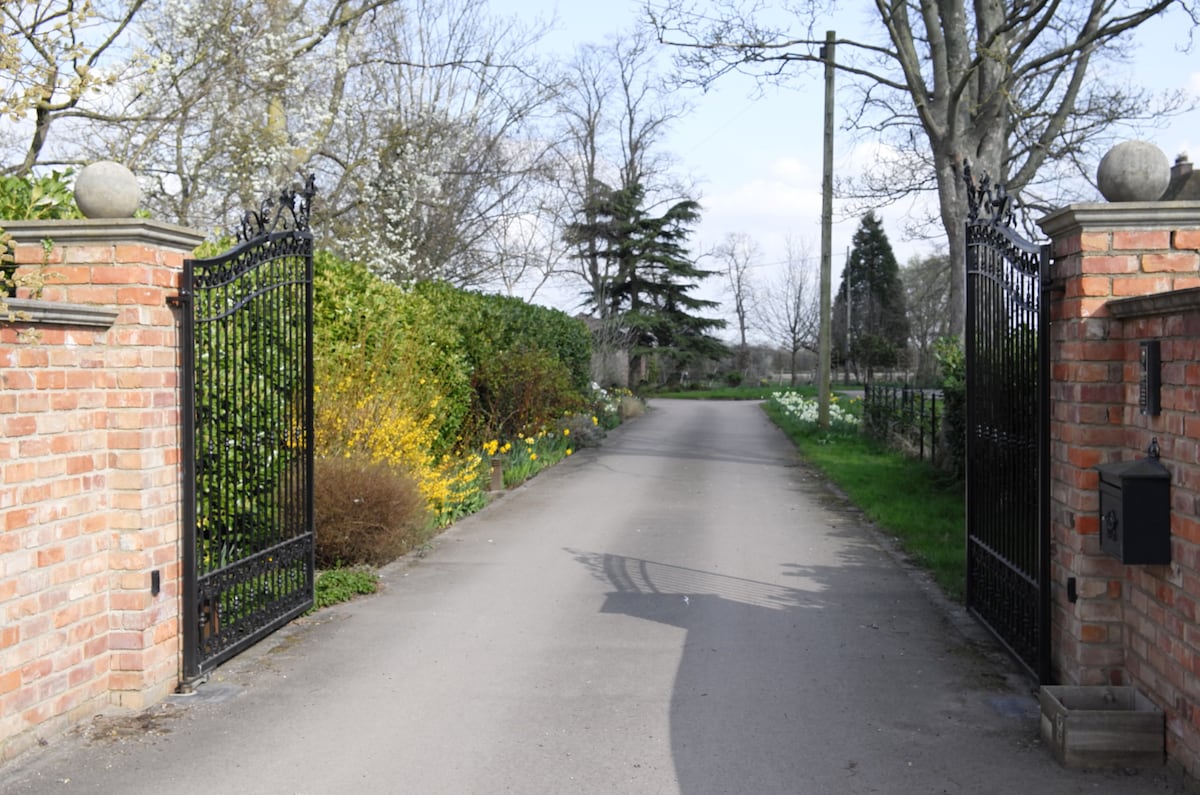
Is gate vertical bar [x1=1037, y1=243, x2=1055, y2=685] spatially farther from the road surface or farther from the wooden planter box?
the wooden planter box

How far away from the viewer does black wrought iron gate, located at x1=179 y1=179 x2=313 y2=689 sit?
5.73 m

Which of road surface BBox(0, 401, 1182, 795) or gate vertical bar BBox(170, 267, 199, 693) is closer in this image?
road surface BBox(0, 401, 1182, 795)

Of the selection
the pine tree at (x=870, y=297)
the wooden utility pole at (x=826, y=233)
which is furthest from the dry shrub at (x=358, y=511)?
the pine tree at (x=870, y=297)

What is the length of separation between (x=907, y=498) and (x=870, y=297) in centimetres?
5477

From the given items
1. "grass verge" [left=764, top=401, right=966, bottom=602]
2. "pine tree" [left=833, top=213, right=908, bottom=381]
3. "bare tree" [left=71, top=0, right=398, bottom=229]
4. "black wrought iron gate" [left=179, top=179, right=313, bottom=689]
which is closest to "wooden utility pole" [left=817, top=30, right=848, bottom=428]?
"grass verge" [left=764, top=401, right=966, bottom=602]

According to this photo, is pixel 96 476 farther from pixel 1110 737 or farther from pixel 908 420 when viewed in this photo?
pixel 908 420

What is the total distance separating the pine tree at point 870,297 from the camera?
63.8 m

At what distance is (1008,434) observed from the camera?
6227 mm

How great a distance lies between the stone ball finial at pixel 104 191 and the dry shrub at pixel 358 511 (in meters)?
3.66

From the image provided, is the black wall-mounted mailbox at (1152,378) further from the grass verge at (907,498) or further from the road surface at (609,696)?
the grass verge at (907,498)

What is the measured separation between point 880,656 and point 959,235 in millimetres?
10006

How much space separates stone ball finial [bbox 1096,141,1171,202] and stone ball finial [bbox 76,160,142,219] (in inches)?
195

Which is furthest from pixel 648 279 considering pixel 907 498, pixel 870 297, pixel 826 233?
pixel 907 498

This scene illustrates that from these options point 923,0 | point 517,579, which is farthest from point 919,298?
point 517,579
